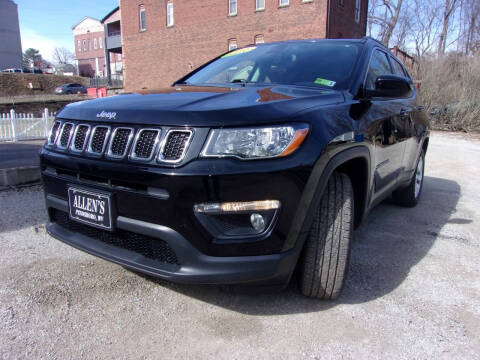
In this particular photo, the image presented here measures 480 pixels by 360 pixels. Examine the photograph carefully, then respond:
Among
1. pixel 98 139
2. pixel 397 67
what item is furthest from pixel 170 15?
pixel 98 139

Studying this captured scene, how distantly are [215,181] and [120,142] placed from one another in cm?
58

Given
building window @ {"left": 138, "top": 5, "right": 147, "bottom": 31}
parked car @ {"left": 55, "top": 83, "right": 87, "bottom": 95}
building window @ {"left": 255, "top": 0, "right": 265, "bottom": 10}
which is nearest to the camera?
building window @ {"left": 255, "top": 0, "right": 265, "bottom": 10}

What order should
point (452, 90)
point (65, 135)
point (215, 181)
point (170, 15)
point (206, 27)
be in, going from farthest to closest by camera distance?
point (170, 15), point (206, 27), point (452, 90), point (65, 135), point (215, 181)

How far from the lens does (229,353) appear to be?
185cm

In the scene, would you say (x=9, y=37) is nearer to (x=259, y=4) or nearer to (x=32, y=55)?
(x=32, y=55)

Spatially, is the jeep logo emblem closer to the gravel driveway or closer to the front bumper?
the front bumper

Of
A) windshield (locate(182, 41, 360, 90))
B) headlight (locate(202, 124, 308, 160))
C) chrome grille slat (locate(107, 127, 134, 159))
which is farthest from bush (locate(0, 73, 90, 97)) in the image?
headlight (locate(202, 124, 308, 160))

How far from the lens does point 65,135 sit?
230cm

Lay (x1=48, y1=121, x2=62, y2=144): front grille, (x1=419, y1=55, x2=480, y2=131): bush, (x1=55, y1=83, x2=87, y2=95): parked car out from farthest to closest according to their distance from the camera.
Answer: (x1=55, y1=83, x2=87, y2=95): parked car → (x1=419, y1=55, x2=480, y2=131): bush → (x1=48, y1=121, x2=62, y2=144): front grille

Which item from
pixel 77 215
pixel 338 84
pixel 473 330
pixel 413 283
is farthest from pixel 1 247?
pixel 473 330

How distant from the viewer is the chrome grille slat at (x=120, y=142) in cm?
193

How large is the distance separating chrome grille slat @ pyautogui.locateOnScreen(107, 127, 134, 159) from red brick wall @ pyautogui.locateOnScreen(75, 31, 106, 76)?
70.9m

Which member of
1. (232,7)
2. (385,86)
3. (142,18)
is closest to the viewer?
(385,86)

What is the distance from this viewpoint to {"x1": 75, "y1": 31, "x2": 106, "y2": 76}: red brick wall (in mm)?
67562
